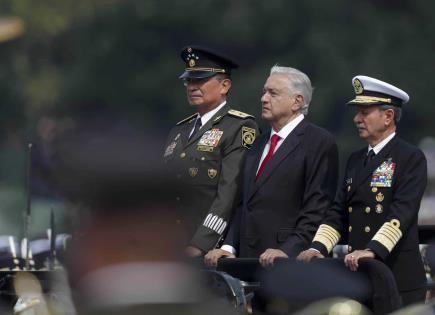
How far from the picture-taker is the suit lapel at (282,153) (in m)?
7.51

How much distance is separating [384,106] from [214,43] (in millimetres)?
20402

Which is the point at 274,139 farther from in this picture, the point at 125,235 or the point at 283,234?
the point at 125,235

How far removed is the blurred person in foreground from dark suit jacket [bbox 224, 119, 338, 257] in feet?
9.53

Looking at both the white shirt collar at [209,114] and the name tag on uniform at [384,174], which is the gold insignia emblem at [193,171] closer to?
the white shirt collar at [209,114]

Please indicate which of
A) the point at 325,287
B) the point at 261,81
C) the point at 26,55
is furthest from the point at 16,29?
the point at 325,287

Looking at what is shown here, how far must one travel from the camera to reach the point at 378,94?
7234 mm

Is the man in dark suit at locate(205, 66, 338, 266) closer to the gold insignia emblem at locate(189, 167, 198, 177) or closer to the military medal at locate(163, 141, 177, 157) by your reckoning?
the gold insignia emblem at locate(189, 167, 198, 177)

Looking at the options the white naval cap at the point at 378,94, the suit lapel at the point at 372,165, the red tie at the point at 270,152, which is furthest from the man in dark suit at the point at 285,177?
the white naval cap at the point at 378,94

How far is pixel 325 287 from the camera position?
16.5 ft

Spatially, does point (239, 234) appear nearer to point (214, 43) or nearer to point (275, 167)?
point (275, 167)

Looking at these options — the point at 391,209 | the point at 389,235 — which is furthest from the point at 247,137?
the point at 389,235

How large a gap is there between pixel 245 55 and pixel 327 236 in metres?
20.8

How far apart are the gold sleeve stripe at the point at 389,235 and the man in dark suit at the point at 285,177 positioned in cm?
58

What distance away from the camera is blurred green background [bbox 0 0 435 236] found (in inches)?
1001
